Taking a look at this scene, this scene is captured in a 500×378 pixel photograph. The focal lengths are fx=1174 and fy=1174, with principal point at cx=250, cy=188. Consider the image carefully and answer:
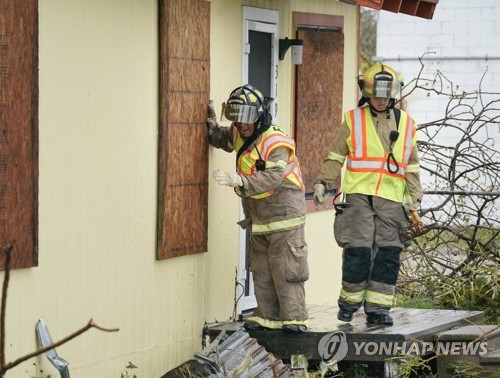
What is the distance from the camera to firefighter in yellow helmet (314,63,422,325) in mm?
8602

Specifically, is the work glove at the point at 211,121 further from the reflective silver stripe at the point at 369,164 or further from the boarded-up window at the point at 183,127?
the reflective silver stripe at the point at 369,164

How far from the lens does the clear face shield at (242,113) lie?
8.02 metres

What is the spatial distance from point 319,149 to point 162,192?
9.49 ft

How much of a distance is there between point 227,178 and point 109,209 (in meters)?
0.88

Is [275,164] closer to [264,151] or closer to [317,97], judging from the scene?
[264,151]

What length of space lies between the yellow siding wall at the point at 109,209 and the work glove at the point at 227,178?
1.50 ft

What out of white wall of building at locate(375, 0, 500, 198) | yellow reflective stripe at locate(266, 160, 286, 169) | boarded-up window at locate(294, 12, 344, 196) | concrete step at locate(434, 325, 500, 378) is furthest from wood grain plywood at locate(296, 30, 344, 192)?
white wall of building at locate(375, 0, 500, 198)

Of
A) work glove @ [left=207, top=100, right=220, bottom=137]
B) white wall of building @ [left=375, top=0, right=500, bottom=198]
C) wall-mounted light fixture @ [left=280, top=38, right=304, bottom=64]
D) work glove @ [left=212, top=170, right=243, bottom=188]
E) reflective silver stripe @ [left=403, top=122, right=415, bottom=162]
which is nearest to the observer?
work glove @ [left=212, top=170, right=243, bottom=188]

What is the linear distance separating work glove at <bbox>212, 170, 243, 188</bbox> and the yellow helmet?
136 cm

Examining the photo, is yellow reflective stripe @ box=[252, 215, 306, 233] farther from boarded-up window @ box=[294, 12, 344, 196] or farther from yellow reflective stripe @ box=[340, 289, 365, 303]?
boarded-up window @ box=[294, 12, 344, 196]

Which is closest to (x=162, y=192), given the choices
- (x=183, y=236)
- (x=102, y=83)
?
(x=183, y=236)

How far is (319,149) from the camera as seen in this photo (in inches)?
414

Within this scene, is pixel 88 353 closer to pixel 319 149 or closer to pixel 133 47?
pixel 133 47

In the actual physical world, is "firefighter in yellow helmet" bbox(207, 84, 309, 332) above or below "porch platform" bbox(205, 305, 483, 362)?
above
